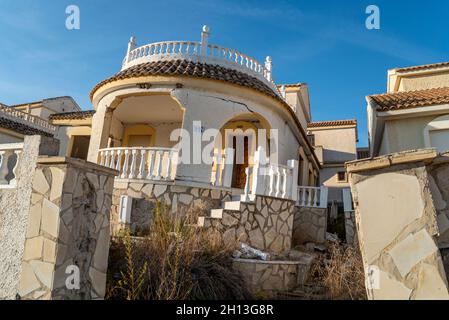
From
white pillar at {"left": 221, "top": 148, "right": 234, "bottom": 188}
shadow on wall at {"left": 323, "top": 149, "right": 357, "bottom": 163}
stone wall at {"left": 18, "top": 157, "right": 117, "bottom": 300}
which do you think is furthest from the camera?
shadow on wall at {"left": 323, "top": 149, "right": 357, "bottom": 163}

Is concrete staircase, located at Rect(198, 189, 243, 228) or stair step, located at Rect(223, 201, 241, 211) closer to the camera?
concrete staircase, located at Rect(198, 189, 243, 228)

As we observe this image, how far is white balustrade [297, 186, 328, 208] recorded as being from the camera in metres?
10.2

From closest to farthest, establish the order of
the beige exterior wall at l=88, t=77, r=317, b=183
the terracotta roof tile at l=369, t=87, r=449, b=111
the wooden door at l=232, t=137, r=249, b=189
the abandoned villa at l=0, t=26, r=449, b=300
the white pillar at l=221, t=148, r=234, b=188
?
the abandoned villa at l=0, t=26, r=449, b=300
the white pillar at l=221, t=148, r=234, b=188
the beige exterior wall at l=88, t=77, r=317, b=183
the terracotta roof tile at l=369, t=87, r=449, b=111
the wooden door at l=232, t=137, r=249, b=189

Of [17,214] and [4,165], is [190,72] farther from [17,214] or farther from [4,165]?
[17,214]

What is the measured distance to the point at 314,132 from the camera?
78.4 ft

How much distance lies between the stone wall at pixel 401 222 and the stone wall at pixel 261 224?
392 cm

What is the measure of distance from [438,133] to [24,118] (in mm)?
21384

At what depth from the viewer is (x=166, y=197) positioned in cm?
821

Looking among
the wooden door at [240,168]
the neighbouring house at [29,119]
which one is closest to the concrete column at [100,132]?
the wooden door at [240,168]

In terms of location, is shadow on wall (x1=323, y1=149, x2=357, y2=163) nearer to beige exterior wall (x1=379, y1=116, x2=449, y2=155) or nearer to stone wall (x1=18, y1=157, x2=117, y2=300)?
beige exterior wall (x1=379, y1=116, x2=449, y2=155)

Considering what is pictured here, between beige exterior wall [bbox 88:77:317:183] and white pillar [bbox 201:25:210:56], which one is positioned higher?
white pillar [bbox 201:25:210:56]

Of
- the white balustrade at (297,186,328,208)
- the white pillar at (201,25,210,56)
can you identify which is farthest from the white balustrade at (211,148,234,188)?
the white pillar at (201,25,210,56)

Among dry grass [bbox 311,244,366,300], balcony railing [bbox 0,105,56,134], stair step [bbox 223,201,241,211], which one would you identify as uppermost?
balcony railing [bbox 0,105,56,134]

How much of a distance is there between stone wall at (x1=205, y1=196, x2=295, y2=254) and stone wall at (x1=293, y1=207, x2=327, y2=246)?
2.15 m
